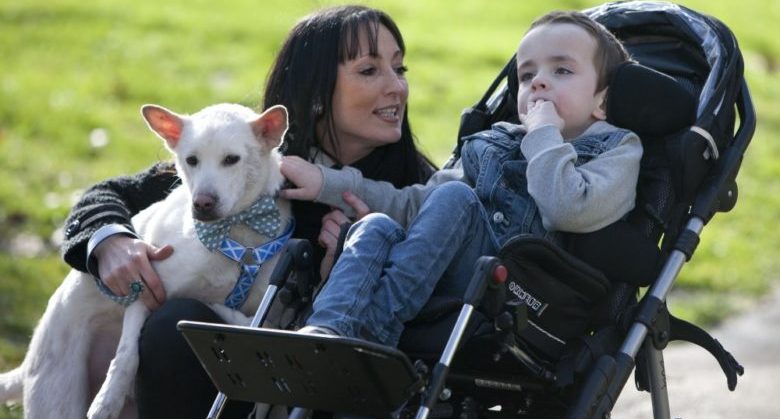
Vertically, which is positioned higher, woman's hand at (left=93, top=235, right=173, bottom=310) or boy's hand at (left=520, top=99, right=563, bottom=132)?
boy's hand at (left=520, top=99, right=563, bottom=132)

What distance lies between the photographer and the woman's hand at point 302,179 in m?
4.42

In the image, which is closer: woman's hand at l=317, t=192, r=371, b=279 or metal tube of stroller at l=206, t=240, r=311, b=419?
metal tube of stroller at l=206, t=240, r=311, b=419

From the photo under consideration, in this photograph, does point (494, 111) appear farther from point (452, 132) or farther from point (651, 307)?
point (452, 132)

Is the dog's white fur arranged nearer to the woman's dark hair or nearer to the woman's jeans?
the woman's jeans

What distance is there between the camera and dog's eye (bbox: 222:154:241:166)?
165 inches

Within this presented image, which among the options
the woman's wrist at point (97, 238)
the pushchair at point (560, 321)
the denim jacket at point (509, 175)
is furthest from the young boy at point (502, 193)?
the woman's wrist at point (97, 238)

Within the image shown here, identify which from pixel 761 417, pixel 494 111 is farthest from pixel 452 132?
pixel 494 111

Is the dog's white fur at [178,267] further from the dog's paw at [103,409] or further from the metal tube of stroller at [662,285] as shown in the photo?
the metal tube of stroller at [662,285]

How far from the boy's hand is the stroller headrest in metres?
0.21

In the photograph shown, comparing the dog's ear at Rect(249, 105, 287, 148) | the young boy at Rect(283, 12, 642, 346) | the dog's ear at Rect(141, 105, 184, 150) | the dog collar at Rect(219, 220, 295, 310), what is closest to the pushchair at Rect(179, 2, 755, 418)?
the young boy at Rect(283, 12, 642, 346)

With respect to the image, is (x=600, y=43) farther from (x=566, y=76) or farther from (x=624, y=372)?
(x=624, y=372)

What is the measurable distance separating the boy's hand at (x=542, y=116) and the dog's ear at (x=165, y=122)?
1131mm

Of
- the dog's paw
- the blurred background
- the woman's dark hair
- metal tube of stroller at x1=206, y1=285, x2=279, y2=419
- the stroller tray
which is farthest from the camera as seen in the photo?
the blurred background

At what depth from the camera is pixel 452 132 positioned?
11000 millimetres
